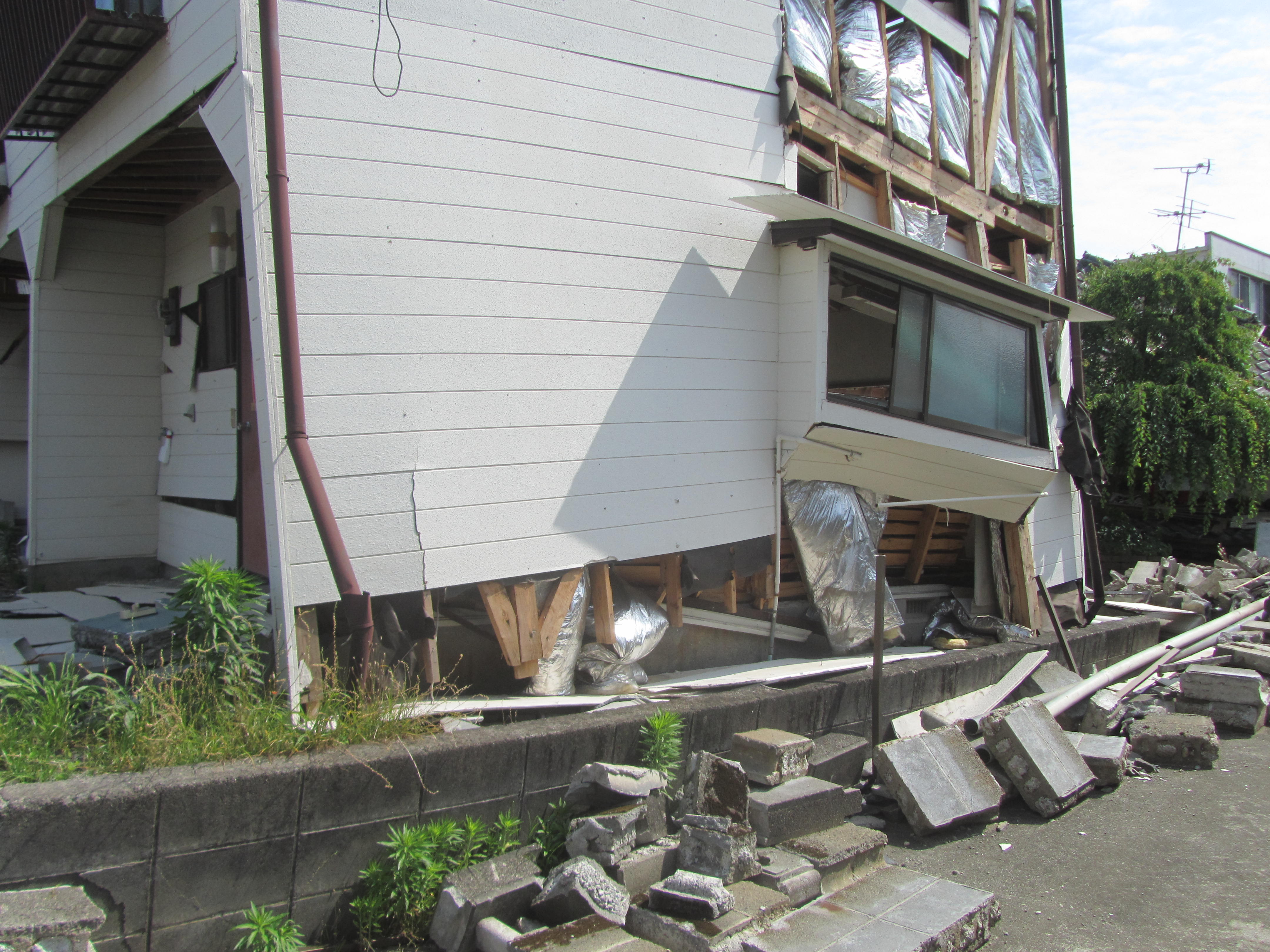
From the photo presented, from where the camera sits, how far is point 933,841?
5.36 metres

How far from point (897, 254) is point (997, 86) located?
11.3 ft

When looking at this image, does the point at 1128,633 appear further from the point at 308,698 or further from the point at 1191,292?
the point at 1191,292

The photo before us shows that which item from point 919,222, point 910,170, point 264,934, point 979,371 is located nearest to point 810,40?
point 910,170

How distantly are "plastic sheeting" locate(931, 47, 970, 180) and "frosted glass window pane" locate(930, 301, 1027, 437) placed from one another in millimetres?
1671

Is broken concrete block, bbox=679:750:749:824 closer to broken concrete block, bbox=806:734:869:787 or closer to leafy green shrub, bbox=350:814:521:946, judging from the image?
→ broken concrete block, bbox=806:734:869:787

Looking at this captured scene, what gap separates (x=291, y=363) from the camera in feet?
14.2

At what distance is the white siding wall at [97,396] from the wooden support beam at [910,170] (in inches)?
219

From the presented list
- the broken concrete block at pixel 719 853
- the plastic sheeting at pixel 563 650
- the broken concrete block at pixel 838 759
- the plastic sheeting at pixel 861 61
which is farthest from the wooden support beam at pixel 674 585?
the plastic sheeting at pixel 861 61

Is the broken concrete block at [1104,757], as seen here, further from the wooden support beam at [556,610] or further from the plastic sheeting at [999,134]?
the plastic sheeting at [999,134]

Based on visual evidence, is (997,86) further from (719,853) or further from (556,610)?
(719,853)

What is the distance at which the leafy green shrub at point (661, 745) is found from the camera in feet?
16.0

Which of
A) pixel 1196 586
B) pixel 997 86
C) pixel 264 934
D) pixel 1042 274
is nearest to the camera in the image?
pixel 264 934

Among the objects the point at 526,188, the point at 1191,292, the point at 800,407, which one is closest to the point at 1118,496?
the point at 1191,292

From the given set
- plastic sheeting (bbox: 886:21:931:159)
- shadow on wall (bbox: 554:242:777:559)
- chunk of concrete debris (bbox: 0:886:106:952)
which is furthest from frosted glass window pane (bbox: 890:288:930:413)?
chunk of concrete debris (bbox: 0:886:106:952)
